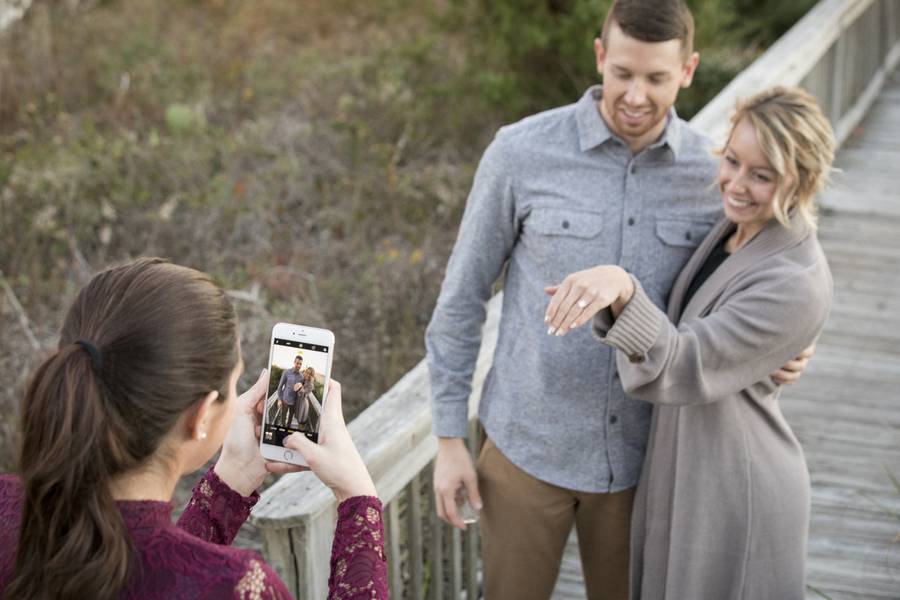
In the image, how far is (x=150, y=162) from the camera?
26.1 feet

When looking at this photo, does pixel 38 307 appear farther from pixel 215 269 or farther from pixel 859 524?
pixel 859 524

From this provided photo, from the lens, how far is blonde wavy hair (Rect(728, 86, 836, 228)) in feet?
8.52

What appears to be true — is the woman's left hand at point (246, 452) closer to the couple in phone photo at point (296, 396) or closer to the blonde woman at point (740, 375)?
the couple in phone photo at point (296, 396)

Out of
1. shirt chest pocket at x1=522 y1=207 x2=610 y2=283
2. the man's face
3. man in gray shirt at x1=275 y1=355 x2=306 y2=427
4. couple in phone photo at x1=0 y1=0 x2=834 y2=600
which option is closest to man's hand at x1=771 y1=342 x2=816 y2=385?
couple in phone photo at x1=0 y1=0 x2=834 y2=600

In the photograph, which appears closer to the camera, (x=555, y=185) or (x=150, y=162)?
(x=555, y=185)

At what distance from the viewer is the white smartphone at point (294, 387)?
6.88 feet

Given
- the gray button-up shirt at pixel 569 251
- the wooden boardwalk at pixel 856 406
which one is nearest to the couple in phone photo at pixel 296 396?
the gray button-up shirt at pixel 569 251

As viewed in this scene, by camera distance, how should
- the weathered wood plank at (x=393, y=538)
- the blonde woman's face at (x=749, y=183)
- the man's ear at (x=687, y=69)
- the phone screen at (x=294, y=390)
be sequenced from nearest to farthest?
the phone screen at (x=294, y=390) → the blonde woman's face at (x=749, y=183) → the man's ear at (x=687, y=69) → the weathered wood plank at (x=393, y=538)

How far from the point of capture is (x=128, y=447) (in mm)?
1657

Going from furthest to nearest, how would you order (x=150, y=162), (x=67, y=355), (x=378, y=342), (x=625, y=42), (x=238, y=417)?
1. (x=150, y=162)
2. (x=378, y=342)
3. (x=625, y=42)
4. (x=238, y=417)
5. (x=67, y=355)

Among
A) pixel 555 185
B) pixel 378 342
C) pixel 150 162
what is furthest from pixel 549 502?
pixel 150 162

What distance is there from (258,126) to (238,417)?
6584mm

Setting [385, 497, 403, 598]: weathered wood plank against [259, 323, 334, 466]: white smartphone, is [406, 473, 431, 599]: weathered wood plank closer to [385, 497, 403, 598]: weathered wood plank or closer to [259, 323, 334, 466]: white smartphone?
[385, 497, 403, 598]: weathered wood plank

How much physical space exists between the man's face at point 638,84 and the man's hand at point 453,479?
0.90 metres
